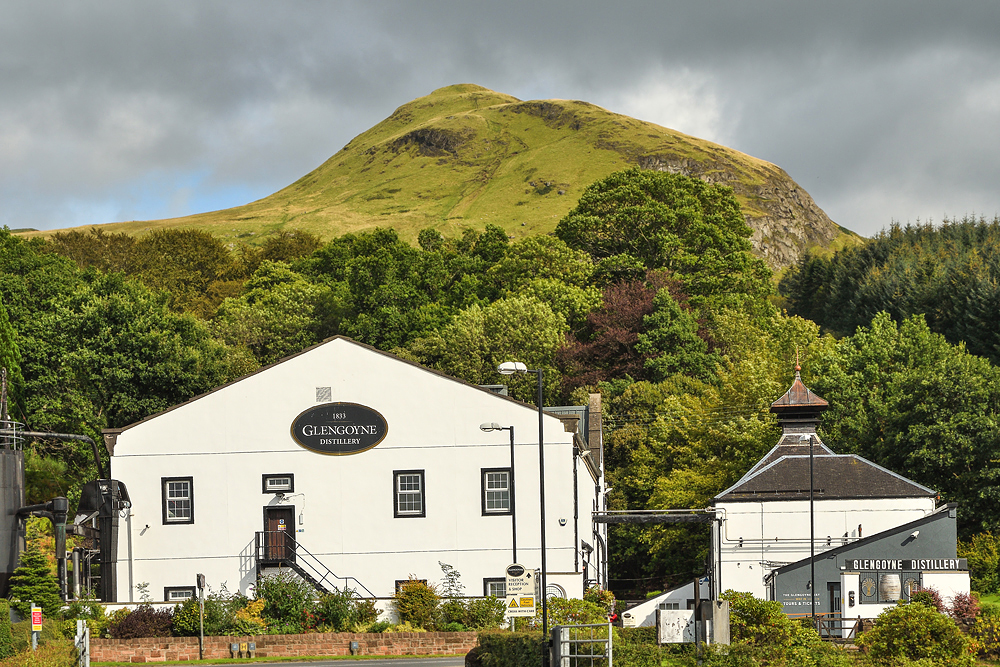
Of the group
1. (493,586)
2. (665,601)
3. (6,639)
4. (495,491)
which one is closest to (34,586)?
(6,639)

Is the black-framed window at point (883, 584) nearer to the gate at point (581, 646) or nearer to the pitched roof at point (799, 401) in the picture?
the pitched roof at point (799, 401)

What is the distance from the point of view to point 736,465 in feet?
196

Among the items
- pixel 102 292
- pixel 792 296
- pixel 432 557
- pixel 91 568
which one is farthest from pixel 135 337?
pixel 792 296

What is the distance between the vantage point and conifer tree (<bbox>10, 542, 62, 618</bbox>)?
36.5 m

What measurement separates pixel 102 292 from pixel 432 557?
3331 centimetres

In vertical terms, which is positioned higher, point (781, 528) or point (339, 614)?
point (781, 528)

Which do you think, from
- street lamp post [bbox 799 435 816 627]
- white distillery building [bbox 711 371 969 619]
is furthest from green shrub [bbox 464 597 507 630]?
white distillery building [bbox 711 371 969 619]

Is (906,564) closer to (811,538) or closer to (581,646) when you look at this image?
(811,538)

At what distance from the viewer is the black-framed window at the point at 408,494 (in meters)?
42.4

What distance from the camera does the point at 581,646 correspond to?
2595 centimetres


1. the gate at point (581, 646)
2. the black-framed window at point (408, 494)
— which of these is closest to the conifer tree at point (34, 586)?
the black-framed window at point (408, 494)

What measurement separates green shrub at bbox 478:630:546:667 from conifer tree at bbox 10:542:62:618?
16.9m

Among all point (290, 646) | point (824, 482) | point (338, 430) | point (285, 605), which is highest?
point (338, 430)

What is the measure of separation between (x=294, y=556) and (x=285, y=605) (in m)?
6.50
